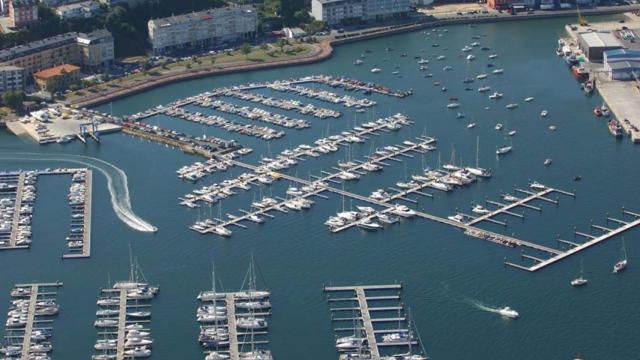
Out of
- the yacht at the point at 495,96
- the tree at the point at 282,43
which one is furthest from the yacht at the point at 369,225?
the tree at the point at 282,43

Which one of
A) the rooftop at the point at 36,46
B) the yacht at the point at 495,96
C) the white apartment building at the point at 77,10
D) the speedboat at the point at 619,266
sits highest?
the white apartment building at the point at 77,10

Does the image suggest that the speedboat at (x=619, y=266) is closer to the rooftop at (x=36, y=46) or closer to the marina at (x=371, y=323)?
the marina at (x=371, y=323)

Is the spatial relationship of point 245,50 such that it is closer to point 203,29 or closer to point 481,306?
point 203,29

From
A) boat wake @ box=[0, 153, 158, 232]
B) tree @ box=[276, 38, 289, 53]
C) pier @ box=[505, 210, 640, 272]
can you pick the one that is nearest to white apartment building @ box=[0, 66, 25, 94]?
boat wake @ box=[0, 153, 158, 232]

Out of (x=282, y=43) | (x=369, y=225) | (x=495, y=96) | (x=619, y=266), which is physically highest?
(x=282, y=43)

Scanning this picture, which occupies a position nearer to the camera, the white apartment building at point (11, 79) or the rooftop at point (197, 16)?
the white apartment building at point (11, 79)

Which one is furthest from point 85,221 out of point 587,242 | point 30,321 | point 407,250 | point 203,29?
point 203,29
